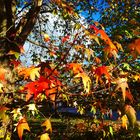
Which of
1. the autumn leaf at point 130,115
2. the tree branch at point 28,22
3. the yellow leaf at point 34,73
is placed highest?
the tree branch at point 28,22

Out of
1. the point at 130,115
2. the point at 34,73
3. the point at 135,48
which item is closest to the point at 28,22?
the point at 34,73

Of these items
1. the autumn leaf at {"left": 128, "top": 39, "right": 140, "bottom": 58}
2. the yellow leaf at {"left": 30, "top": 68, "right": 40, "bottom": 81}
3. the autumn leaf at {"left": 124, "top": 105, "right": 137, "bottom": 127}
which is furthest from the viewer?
the yellow leaf at {"left": 30, "top": 68, "right": 40, "bottom": 81}

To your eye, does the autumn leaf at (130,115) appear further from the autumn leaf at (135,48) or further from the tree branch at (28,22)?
the tree branch at (28,22)

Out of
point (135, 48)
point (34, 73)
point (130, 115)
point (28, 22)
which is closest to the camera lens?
point (130, 115)

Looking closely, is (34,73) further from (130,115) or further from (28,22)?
(28,22)

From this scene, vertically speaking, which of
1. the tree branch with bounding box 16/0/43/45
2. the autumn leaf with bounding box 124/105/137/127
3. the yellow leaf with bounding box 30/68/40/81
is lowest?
the autumn leaf with bounding box 124/105/137/127

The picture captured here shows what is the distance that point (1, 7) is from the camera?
24.5ft

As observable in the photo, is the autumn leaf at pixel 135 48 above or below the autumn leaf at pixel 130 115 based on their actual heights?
above

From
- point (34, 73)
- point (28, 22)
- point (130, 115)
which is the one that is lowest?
point (130, 115)

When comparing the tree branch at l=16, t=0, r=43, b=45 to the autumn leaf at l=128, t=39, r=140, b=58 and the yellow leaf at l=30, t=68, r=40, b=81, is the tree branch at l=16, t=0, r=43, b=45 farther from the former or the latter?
the autumn leaf at l=128, t=39, r=140, b=58

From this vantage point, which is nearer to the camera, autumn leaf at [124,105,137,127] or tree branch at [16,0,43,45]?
autumn leaf at [124,105,137,127]

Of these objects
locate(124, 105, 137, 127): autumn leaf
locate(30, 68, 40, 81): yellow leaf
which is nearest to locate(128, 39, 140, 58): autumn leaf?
locate(124, 105, 137, 127): autumn leaf

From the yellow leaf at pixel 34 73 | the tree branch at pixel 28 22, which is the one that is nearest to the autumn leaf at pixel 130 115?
the yellow leaf at pixel 34 73

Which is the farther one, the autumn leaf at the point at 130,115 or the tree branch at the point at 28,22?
the tree branch at the point at 28,22
